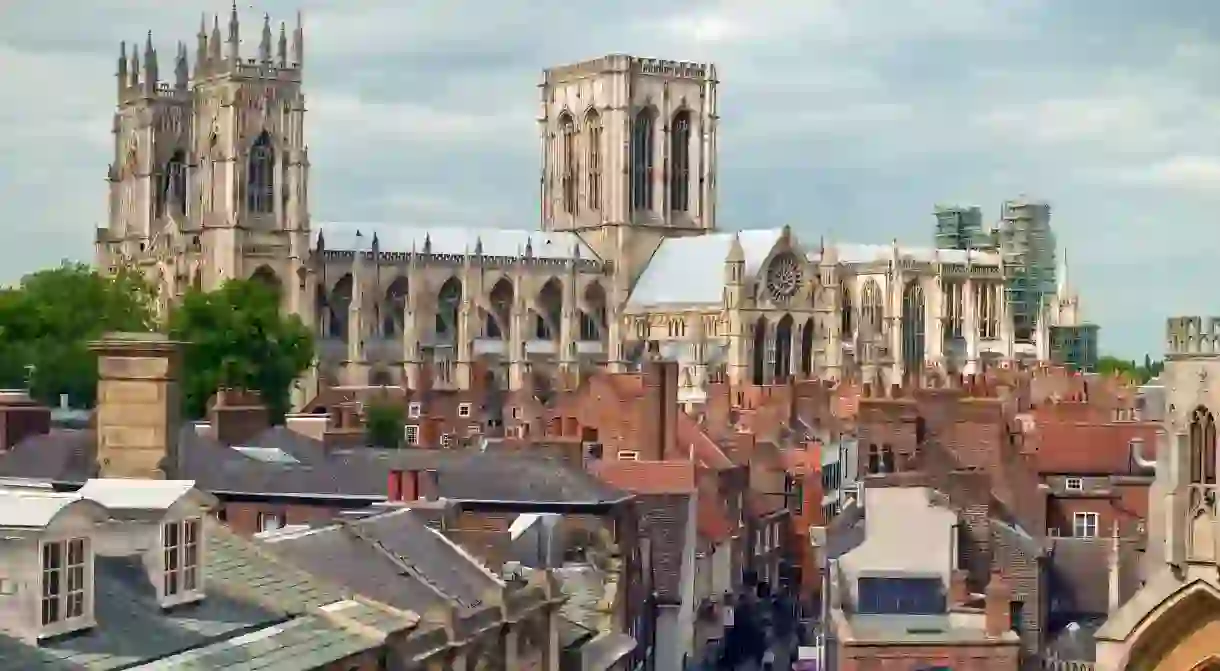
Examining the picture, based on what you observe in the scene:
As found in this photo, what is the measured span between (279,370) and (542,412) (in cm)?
2120

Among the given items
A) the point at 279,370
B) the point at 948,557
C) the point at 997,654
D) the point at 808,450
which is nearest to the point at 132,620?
the point at 997,654

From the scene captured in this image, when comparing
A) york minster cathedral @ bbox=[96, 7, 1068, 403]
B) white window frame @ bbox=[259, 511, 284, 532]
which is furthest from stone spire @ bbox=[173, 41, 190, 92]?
white window frame @ bbox=[259, 511, 284, 532]

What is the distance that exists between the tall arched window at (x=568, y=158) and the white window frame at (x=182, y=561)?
4885 inches

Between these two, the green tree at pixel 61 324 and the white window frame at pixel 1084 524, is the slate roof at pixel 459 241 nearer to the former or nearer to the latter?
the green tree at pixel 61 324

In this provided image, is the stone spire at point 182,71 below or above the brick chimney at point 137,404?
above

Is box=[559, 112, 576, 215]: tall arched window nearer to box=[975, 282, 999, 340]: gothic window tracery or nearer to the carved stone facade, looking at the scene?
box=[975, 282, 999, 340]: gothic window tracery

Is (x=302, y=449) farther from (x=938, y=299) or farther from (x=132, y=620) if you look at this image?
(x=938, y=299)

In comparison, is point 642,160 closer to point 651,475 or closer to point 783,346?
point 783,346

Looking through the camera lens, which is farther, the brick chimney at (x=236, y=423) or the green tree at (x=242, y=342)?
the green tree at (x=242, y=342)

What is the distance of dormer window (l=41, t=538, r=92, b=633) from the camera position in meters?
14.8

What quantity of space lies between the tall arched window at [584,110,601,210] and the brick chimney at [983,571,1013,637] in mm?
103909

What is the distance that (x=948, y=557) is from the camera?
1497 inches

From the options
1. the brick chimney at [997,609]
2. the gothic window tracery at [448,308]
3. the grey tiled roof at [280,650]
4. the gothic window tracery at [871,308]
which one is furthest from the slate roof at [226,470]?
the gothic window tracery at [871,308]

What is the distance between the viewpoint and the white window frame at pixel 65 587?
14680 millimetres
